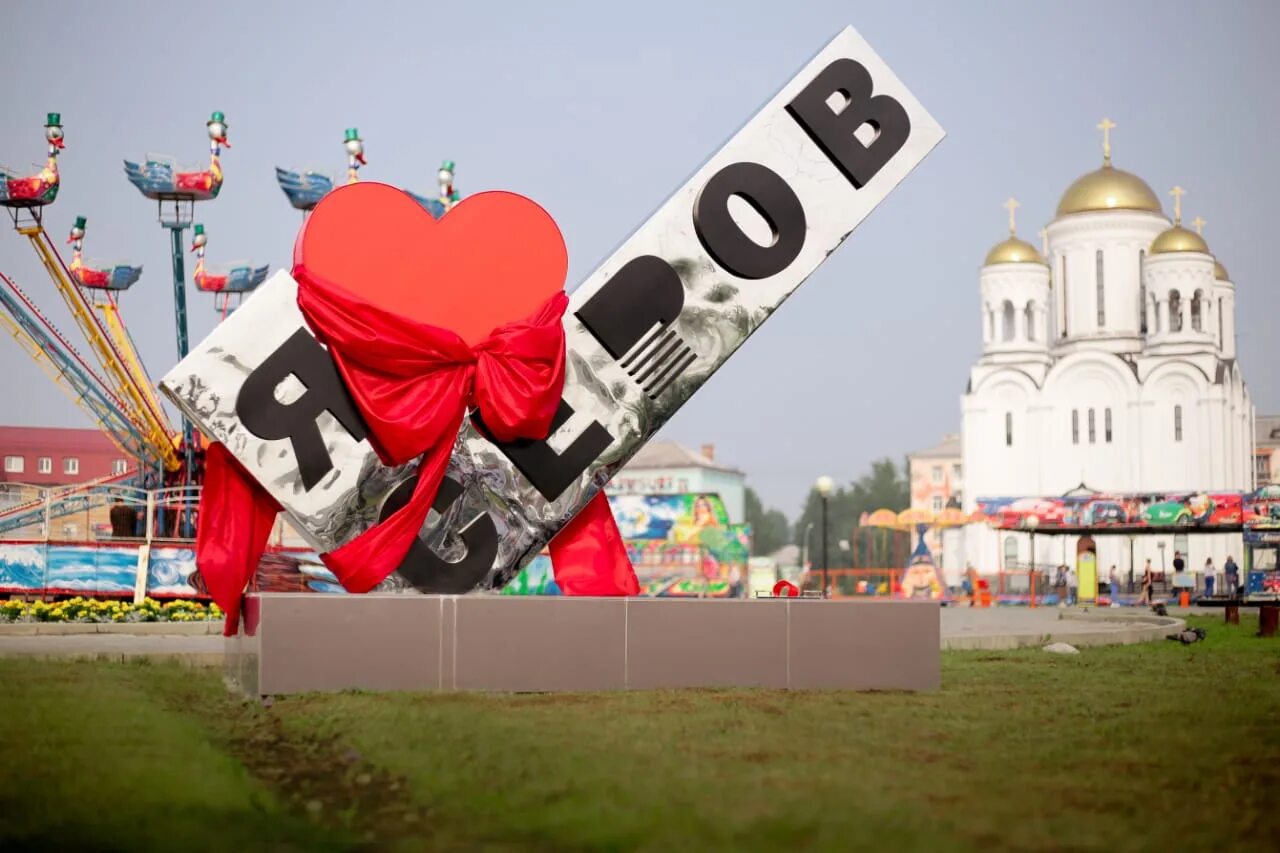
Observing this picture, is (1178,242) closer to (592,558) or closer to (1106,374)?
(1106,374)

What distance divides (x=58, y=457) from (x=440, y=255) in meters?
58.7

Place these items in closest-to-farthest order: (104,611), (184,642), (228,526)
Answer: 1. (228,526)
2. (184,642)
3. (104,611)

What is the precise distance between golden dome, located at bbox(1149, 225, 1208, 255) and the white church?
68mm

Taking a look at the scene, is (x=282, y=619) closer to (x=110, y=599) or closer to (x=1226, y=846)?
(x=1226, y=846)

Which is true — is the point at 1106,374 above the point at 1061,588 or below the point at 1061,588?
above

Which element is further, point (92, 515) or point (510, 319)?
point (92, 515)

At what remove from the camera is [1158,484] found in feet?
238

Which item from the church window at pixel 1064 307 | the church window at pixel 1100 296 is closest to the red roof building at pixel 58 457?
the church window at pixel 1064 307

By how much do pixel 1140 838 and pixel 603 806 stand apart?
1.95 m

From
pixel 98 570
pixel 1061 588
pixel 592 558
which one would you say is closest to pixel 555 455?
pixel 592 558

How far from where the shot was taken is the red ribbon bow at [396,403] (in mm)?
11148

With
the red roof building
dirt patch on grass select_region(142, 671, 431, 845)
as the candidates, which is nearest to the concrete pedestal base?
dirt patch on grass select_region(142, 671, 431, 845)

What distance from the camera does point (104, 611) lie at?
22.9 metres

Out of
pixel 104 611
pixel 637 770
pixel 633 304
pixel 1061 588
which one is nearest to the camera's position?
pixel 637 770
